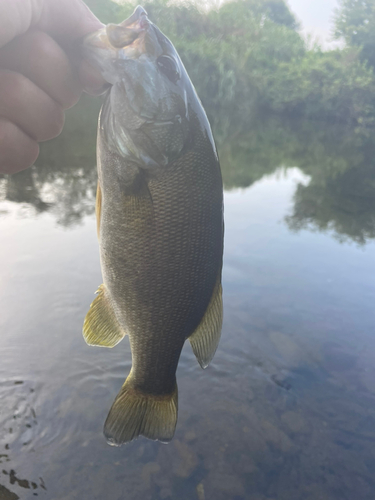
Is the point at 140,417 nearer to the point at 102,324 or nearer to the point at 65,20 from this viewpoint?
the point at 102,324

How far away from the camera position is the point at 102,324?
6.75 ft

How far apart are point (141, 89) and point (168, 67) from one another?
17 cm

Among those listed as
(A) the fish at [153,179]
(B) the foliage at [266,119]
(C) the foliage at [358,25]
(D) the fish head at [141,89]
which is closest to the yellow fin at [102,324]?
(A) the fish at [153,179]

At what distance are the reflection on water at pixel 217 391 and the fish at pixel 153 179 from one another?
6.41ft

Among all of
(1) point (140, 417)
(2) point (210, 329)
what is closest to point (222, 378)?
(1) point (140, 417)

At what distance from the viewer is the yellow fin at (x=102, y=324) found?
2035 millimetres

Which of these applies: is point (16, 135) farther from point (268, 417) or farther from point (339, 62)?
point (339, 62)

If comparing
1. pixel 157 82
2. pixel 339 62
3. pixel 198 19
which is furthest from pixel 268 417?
pixel 339 62

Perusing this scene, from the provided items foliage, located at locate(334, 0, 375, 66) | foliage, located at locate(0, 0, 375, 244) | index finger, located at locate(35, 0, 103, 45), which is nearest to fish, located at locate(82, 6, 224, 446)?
index finger, located at locate(35, 0, 103, 45)

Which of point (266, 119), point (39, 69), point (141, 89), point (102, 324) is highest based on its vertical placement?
point (266, 119)

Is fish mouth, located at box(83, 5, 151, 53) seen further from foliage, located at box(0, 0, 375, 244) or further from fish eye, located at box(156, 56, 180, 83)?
foliage, located at box(0, 0, 375, 244)

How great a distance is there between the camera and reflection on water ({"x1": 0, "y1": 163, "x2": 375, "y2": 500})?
10.3 feet

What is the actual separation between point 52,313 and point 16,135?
10.2ft

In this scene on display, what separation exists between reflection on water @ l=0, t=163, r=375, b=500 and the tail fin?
1.34m
